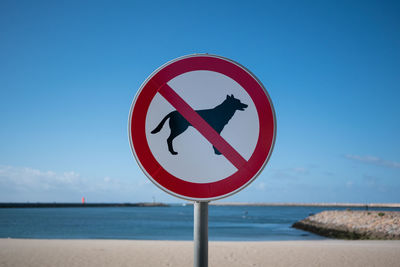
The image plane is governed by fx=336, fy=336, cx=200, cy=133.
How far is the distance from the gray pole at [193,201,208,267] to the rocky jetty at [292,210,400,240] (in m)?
28.1

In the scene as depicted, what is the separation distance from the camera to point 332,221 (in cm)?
3831

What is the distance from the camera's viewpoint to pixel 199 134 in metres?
1.06

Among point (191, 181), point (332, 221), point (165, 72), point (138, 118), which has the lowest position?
point (332, 221)

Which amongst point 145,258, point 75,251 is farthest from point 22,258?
point 145,258

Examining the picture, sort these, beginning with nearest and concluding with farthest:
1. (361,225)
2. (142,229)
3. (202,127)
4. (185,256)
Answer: (202,127), (185,256), (361,225), (142,229)

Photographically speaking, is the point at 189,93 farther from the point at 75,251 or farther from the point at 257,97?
the point at 75,251

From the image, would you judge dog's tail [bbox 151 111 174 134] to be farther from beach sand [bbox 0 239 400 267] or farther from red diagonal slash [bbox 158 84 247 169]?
beach sand [bbox 0 239 400 267]

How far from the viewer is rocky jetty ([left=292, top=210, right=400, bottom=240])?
2627 centimetres

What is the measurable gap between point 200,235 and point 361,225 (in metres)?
34.3

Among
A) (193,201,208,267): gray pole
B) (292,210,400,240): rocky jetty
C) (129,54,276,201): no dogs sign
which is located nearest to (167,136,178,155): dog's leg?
(129,54,276,201): no dogs sign

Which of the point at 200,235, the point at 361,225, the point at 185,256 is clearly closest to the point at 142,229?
the point at 361,225

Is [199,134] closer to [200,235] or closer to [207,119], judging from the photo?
[207,119]

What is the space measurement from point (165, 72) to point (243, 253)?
12.8 metres

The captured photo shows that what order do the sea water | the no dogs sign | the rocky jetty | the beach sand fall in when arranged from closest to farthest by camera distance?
the no dogs sign
the beach sand
the rocky jetty
the sea water
